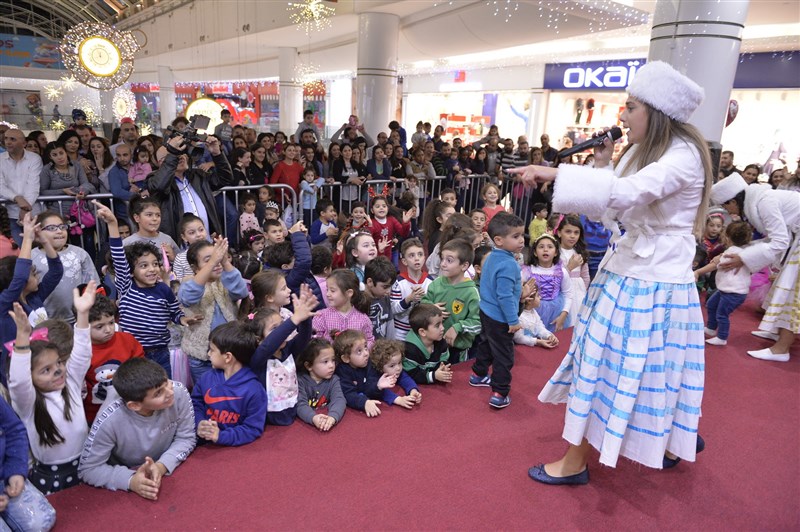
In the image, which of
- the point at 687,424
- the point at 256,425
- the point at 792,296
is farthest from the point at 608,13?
the point at 256,425

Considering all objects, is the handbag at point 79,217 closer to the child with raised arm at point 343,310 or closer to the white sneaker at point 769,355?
the child with raised arm at point 343,310

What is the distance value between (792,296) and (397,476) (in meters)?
3.34

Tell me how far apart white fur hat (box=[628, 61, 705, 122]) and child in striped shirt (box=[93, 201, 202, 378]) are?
2.51m

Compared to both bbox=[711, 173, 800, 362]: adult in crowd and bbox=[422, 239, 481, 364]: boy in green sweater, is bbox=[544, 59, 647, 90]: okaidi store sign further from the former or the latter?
bbox=[422, 239, 481, 364]: boy in green sweater

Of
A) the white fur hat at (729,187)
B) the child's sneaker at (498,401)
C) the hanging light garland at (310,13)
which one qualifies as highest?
the hanging light garland at (310,13)

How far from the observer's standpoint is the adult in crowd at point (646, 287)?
190cm

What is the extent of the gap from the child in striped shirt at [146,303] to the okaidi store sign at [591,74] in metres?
11.0

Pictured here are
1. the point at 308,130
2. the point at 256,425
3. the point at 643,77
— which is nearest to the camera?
the point at 643,77

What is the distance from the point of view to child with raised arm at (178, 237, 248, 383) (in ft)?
9.71

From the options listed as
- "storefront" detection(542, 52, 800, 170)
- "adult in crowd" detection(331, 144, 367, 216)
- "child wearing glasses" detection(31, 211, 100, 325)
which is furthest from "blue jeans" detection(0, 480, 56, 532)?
"storefront" detection(542, 52, 800, 170)

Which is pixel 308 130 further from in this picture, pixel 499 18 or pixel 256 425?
pixel 256 425

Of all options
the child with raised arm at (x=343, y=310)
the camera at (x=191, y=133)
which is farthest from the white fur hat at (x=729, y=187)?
the camera at (x=191, y=133)

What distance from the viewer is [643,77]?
2.00 metres

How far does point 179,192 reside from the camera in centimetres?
428
